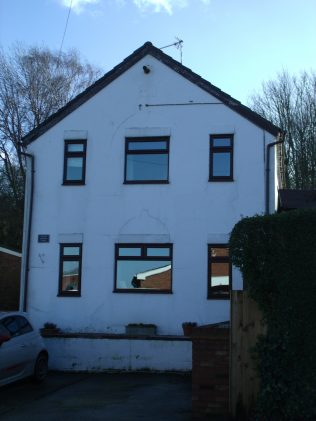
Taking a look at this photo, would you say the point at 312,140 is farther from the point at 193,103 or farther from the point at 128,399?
the point at 128,399

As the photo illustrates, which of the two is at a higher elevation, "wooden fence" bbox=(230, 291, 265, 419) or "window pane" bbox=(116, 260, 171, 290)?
"window pane" bbox=(116, 260, 171, 290)

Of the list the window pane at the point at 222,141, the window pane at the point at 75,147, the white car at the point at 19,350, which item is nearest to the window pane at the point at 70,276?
the window pane at the point at 75,147

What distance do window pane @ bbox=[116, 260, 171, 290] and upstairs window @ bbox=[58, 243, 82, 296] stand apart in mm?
1111

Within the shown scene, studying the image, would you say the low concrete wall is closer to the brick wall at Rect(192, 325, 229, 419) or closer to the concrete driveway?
the concrete driveway

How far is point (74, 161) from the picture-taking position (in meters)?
15.5

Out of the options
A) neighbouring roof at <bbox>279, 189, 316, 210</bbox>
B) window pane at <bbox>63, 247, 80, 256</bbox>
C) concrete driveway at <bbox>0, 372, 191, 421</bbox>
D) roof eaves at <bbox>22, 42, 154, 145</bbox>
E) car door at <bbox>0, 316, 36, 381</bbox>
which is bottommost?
concrete driveway at <bbox>0, 372, 191, 421</bbox>

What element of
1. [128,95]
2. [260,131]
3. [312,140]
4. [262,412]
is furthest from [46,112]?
[262,412]

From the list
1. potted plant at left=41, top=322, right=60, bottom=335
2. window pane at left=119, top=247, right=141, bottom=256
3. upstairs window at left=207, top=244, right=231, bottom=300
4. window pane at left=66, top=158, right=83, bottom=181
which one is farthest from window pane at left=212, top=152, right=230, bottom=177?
potted plant at left=41, top=322, right=60, bottom=335

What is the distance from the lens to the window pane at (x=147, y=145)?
49.6 ft

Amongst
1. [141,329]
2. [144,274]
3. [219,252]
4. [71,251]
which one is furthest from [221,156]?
[141,329]

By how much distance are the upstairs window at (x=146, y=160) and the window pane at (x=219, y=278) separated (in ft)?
8.98

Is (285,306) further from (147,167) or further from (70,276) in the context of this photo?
(70,276)

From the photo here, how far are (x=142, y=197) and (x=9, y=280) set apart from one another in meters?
11.0

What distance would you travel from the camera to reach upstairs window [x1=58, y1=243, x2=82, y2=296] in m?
14.9
